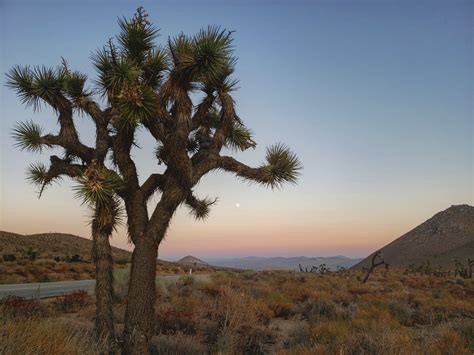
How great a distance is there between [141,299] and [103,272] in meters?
1.21

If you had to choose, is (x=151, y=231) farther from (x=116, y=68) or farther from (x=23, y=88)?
(x=23, y=88)

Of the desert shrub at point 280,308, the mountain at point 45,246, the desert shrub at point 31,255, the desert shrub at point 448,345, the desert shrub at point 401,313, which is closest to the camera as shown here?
the desert shrub at point 448,345

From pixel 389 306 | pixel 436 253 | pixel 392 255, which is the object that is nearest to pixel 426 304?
pixel 389 306

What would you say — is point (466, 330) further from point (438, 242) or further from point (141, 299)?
point (438, 242)

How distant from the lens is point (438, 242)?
84.3 m

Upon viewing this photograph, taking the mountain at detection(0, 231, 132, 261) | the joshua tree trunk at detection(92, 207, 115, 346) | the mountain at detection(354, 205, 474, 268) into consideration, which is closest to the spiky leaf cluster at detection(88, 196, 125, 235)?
the joshua tree trunk at detection(92, 207, 115, 346)

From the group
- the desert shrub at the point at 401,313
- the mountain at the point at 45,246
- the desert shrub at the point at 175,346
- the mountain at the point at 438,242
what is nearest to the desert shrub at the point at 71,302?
the desert shrub at the point at 175,346

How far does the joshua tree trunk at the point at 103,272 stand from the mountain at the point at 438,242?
7062 centimetres

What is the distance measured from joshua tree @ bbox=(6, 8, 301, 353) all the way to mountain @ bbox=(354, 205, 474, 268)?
6942 centimetres

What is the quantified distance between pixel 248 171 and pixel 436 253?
7958 cm

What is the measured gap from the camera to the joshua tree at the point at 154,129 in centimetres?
826

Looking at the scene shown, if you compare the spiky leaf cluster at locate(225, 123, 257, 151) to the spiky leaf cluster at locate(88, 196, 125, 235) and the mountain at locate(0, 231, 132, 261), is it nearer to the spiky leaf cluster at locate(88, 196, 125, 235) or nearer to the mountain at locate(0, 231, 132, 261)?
the spiky leaf cluster at locate(88, 196, 125, 235)

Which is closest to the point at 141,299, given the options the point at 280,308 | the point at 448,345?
the point at 448,345

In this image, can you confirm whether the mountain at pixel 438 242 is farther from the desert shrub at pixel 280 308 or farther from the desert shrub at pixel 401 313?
the desert shrub at pixel 280 308
